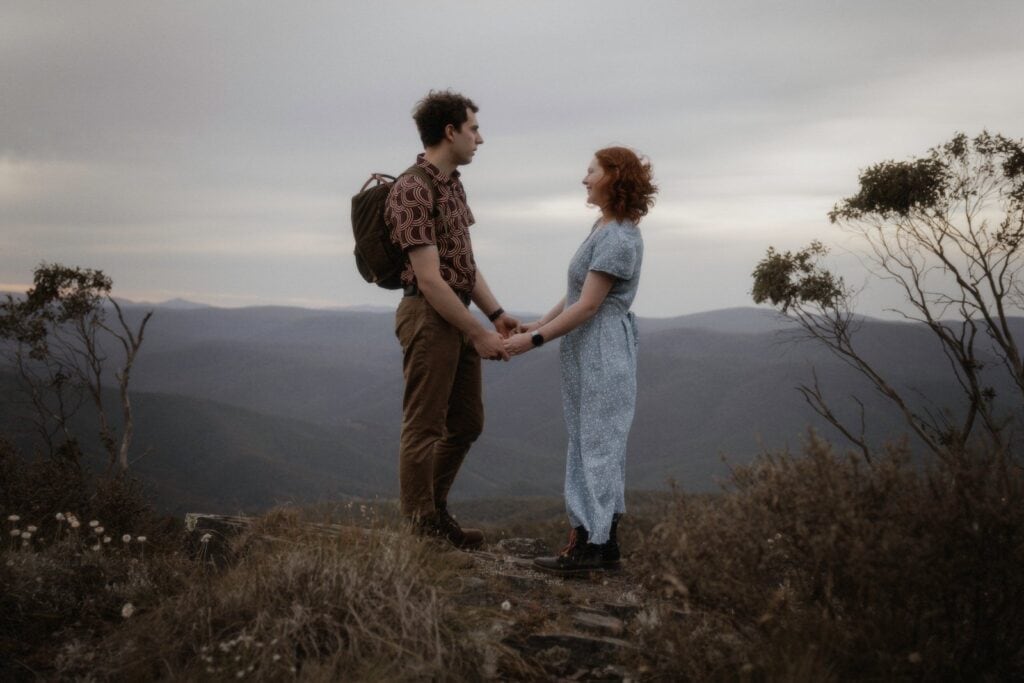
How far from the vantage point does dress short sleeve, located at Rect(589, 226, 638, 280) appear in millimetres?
4266

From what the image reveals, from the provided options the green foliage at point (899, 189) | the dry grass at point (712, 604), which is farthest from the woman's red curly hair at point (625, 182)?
the green foliage at point (899, 189)

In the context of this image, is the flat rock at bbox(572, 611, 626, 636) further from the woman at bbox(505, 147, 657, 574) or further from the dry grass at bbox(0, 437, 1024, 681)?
the woman at bbox(505, 147, 657, 574)

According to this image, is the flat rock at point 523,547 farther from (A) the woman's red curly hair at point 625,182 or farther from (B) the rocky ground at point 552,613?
(A) the woman's red curly hair at point 625,182

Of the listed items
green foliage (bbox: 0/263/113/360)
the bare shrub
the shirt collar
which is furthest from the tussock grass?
green foliage (bbox: 0/263/113/360)

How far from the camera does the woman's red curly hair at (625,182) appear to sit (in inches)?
170

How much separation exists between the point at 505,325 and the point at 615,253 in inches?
40.1

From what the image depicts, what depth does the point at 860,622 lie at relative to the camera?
9.29ft

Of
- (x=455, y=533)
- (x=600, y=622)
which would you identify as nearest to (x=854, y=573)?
(x=600, y=622)

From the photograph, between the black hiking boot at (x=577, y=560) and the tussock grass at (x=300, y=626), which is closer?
the tussock grass at (x=300, y=626)

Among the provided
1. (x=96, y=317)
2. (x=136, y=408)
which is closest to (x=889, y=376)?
(x=136, y=408)

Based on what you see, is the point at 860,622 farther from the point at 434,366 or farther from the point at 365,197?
the point at 365,197

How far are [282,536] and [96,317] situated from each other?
22.5 metres

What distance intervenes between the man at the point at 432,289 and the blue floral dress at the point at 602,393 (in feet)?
1.75

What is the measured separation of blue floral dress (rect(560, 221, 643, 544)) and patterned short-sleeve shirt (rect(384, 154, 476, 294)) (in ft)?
2.12
